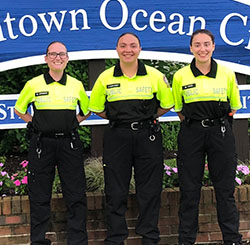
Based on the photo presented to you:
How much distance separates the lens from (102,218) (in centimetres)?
426

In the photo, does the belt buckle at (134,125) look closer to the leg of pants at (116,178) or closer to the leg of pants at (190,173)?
the leg of pants at (116,178)

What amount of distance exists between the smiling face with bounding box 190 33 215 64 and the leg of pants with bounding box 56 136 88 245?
1235mm

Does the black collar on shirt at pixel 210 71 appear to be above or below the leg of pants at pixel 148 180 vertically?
above

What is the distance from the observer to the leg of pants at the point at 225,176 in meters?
3.78

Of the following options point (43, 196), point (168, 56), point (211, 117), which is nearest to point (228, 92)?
point (211, 117)

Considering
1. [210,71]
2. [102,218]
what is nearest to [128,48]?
[210,71]

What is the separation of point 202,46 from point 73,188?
1.58 m

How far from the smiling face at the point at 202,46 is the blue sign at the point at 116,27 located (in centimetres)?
139

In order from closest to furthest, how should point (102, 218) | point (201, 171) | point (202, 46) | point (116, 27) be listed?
point (202, 46) → point (201, 171) → point (102, 218) → point (116, 27)

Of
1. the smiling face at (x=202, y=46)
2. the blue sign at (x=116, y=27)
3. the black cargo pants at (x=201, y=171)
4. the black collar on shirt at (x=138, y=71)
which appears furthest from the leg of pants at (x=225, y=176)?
the blue sign at (x=116, y=27)

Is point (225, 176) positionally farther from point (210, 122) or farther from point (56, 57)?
point (56, 57)

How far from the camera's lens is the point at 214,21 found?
520 centimetres

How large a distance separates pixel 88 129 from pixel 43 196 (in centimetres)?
196

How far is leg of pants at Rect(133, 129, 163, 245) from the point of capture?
380 centimetres
